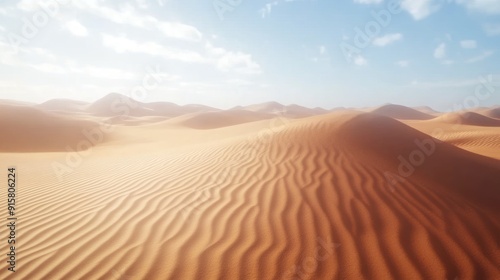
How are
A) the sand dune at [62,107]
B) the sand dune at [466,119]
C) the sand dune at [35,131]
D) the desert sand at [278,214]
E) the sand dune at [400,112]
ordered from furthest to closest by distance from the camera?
the sand dune at [62,107], the sand dune at [400,112], the sand dune at [466,119], the sand dune at [35,131], the desert sand at [278,214]

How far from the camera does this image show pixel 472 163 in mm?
6633

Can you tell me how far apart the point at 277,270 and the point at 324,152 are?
4.04 meters

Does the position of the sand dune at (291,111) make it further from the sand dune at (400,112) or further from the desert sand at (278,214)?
the desert sand at (278,214)

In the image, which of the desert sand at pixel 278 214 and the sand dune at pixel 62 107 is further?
the sand dune at pixel 62 107

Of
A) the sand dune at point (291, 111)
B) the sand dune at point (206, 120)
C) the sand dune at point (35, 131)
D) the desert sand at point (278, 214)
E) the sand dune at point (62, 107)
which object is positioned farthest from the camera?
the sand dune at point (62, 107)

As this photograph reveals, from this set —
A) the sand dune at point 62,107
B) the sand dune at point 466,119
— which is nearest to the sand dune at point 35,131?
the sand dune at point 466,119

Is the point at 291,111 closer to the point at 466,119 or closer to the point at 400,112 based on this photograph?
the point at 400,112

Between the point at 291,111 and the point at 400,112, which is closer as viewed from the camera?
the point at 400,112

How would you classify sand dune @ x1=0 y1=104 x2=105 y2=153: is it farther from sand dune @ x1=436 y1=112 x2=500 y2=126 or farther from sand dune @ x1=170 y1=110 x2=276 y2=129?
sand dune @ x1=436 y1=112 x2=500 y2=126

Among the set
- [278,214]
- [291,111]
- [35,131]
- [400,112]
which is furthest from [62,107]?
[278,214]

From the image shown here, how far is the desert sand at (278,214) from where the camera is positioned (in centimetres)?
289

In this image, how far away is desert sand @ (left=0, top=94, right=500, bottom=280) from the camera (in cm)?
289

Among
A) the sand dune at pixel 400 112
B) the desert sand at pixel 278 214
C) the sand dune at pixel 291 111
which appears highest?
the desert sand at pixel 278 214

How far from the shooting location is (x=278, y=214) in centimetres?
382
